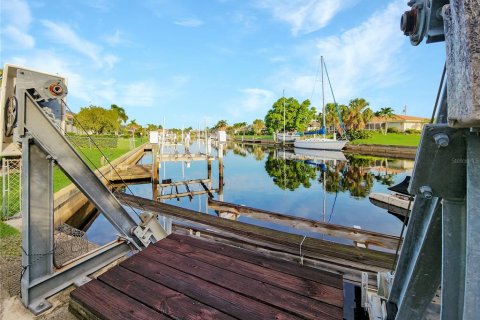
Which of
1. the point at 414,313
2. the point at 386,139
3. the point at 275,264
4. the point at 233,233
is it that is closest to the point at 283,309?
the point at 275,264

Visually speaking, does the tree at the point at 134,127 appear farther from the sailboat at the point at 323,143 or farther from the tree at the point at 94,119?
the sailboat at the point at 323,143

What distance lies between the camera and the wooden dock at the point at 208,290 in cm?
183

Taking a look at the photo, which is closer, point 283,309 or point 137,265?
point 283,309

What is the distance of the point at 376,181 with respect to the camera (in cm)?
2177

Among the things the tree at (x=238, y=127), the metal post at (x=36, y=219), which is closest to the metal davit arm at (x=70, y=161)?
the metal post at (x=36, y=219)

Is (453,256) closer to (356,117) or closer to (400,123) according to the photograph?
(356,117)

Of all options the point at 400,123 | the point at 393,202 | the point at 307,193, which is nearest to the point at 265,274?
the point at 393,202

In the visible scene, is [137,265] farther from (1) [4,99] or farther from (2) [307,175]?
(2) [307,175]

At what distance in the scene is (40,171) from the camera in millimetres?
2766

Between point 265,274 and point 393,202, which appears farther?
point 393,202

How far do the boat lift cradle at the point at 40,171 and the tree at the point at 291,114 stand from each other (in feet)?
230

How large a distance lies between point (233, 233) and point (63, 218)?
7328 mm

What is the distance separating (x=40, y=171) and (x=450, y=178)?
3.54 metres

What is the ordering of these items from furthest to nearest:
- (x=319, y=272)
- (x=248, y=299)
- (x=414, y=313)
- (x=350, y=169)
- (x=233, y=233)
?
(x=350, y=169), (x=233, y=233), (x=319, y=272), (x=248, y=299), (x=414, y=313)
